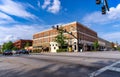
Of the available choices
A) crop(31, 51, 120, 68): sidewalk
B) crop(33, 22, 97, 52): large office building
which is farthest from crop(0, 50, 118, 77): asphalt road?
crop(33, 22, 97, 52): large office building

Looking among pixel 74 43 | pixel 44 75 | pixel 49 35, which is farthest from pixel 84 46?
pixel 44 75

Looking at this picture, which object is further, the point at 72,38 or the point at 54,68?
the point at 72,38

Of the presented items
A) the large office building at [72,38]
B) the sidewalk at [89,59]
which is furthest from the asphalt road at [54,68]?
the large office building at [72,38]

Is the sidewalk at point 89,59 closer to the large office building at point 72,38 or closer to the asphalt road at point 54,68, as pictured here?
the asphalt road at point 54,68

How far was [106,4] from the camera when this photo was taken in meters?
17.5

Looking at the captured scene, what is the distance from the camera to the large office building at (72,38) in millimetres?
73375

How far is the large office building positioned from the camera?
7338 cm

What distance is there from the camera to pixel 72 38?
7388cm

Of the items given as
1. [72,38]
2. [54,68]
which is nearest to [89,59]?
[54,68]

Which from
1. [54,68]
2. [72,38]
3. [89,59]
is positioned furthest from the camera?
[72,38]

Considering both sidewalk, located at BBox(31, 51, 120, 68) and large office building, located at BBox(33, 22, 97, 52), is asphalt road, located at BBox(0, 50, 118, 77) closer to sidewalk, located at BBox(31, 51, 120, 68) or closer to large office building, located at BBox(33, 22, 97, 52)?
sidewalk, located at BBox(31, 51, 120, 68)

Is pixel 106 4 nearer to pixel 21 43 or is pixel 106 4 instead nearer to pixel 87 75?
pixel 87 75

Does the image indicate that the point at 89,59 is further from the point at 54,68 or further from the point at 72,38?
the point at 72,38

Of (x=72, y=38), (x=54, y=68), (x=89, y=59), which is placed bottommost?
(x=54, y=68)
